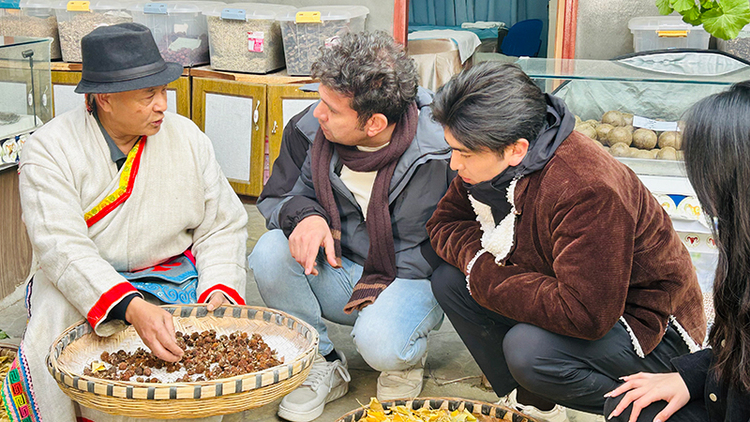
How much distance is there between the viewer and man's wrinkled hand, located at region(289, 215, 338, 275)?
222cm

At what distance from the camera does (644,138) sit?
2.78 meters

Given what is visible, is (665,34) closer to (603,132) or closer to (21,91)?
(603,132)

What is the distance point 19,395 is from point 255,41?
2.70 meters

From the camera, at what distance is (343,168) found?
240cm

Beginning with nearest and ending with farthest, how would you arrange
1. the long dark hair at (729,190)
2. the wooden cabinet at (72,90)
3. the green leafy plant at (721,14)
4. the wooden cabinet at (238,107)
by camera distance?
the long dark hair at (729,190), the green leafy plant at (721,14), the wooden cabinet at (238,107), the wooden cabinet at (72,90)

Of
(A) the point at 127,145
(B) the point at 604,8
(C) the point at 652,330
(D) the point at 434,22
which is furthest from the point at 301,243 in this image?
(D) the point at 434,22

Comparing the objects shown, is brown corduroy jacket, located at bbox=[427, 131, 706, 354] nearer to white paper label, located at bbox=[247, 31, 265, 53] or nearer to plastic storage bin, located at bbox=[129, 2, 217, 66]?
white paper label, located at bbox=[247, 31, 265, 53]

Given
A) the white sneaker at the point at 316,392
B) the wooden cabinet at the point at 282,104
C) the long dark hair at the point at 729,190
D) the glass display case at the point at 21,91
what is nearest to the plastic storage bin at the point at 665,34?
→ the wooden cabinet at the point at 282,104

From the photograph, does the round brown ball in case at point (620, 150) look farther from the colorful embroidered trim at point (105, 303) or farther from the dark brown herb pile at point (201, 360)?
the colorful embroidered trim at point (105, 303)

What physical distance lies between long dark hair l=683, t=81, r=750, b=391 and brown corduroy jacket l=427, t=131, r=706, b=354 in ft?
1.00

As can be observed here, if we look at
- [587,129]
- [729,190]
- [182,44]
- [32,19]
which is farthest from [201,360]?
[32,19]

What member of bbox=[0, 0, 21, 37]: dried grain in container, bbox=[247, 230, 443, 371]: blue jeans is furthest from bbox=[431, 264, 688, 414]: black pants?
bbox=[0, 0, 21, 37]: dried grain in container

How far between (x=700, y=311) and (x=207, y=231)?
4.81ft

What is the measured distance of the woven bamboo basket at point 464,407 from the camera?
2.00 m
